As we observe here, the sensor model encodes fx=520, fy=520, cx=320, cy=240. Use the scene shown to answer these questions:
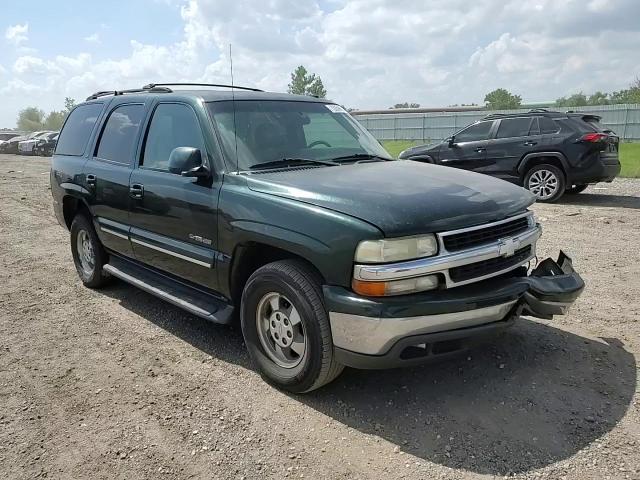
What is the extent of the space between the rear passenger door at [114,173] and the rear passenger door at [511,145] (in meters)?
8.08

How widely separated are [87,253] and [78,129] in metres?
1.37

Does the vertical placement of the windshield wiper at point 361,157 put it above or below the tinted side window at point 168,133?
below

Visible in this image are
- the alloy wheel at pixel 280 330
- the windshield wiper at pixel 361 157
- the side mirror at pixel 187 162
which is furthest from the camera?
the windshield wiper at pixel 361 157

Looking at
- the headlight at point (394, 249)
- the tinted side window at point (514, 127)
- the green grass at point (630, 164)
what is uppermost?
the tinted side window at point (514, 127)

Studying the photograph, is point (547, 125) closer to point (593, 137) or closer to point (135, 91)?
point (593, 137)

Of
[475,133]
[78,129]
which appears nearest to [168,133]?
[78,129]

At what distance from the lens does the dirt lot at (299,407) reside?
269 cm

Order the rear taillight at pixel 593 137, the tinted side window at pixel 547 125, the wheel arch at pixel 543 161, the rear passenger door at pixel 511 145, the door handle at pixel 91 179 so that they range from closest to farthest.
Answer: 1. the door handle at pixel 91 179
2. the rear taillight at pixel 593 137
3. the wheel arch at pixel 543 161
4. the tinted side window at pixel 547 125
5. the rear passenger door at pixel 511 145

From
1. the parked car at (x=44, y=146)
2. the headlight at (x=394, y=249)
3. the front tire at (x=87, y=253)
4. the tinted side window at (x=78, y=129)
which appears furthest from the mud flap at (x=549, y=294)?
the parked car at (x=44, y=146)

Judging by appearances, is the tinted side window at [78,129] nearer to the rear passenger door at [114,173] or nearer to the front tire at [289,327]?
the rear passenger door at [114,173]

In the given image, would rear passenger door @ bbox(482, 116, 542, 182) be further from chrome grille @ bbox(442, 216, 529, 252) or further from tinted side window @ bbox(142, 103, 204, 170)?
tinted side window @ bbox(142, 103, 204, 170)

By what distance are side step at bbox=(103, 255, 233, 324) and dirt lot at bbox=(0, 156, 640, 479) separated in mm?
372

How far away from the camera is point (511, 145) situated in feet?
35.1

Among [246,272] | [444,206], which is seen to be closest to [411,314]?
[444,206]
